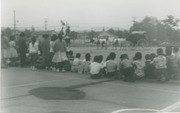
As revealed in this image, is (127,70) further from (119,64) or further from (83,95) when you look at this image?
(83,95)

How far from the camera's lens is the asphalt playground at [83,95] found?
20.0 ft

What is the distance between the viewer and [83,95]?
7.32 m

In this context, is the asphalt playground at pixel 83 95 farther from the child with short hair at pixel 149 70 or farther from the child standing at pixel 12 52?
the child standing at pixel 12 52

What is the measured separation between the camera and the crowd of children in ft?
30.4

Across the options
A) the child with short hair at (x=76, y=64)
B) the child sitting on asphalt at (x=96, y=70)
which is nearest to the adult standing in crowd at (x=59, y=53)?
the child with short hair at (x=76, y=64)

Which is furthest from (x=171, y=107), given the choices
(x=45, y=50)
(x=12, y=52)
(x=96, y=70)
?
(x=12, y=52)

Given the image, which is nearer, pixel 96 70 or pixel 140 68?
pixel 140 68

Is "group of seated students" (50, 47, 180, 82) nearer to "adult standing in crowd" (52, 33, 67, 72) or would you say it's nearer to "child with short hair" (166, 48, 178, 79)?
"child with short hair" (166, 48, 178, 79)

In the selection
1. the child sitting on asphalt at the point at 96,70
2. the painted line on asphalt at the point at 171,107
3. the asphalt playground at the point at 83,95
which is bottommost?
the painted line on asphalt at the point at 171,107

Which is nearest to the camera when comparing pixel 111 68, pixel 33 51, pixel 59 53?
pixel 111 68

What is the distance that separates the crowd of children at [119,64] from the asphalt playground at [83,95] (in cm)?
31

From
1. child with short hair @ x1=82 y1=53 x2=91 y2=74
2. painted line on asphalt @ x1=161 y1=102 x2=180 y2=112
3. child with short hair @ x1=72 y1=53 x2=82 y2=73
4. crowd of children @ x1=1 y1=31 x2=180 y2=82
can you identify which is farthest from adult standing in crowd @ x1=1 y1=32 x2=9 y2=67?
painted line on asphalt @ x1=161 y1=102 x2=180 y2=112

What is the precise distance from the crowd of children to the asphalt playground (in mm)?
305

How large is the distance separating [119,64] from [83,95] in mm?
2571
